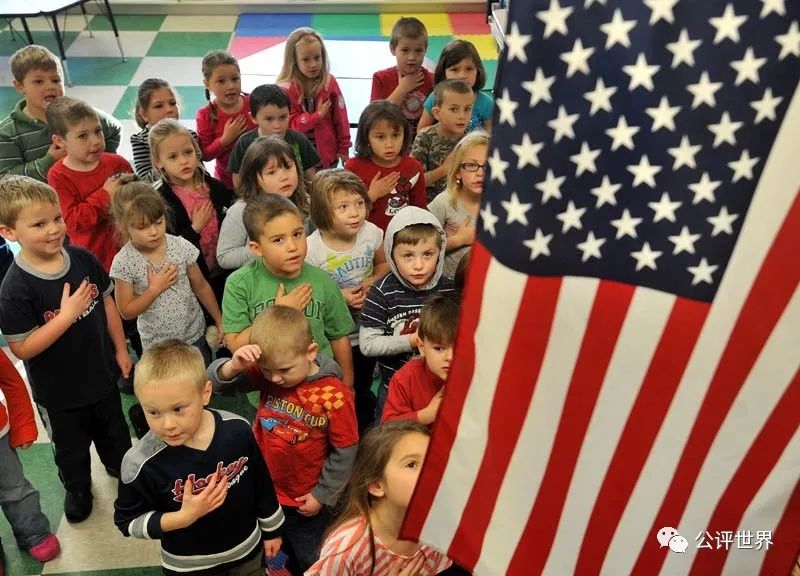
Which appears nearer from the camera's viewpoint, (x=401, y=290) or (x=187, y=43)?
(x=401, y=290)

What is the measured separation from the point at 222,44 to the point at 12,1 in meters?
2.62

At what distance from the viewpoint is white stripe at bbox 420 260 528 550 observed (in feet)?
4.90

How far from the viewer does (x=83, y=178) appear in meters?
4.30

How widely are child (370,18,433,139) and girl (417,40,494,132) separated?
34cm

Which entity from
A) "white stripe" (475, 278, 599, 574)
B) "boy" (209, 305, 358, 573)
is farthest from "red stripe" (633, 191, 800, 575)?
"boy" (209, 305, 358, 573)

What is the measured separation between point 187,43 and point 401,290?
7.81 metres

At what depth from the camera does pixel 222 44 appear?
995cm

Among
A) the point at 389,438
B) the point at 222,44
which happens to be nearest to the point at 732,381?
the point at 389,438

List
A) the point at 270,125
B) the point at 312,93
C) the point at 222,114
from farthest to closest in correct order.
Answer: the point at 312,93 → the point at 222,114 → the point at 270,125

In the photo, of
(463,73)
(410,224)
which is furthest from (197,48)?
(410,224)

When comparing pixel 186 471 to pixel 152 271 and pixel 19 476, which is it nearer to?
pixel 19 476

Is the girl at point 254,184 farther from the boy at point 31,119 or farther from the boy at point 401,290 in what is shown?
the boy at point 31,119

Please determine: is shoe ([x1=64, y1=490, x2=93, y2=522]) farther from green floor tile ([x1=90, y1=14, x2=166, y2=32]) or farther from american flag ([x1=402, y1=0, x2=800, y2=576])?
green floor tile ([x1=90, y1=14, x2=166, y2=32])

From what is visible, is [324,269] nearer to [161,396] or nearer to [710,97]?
[161,396]
